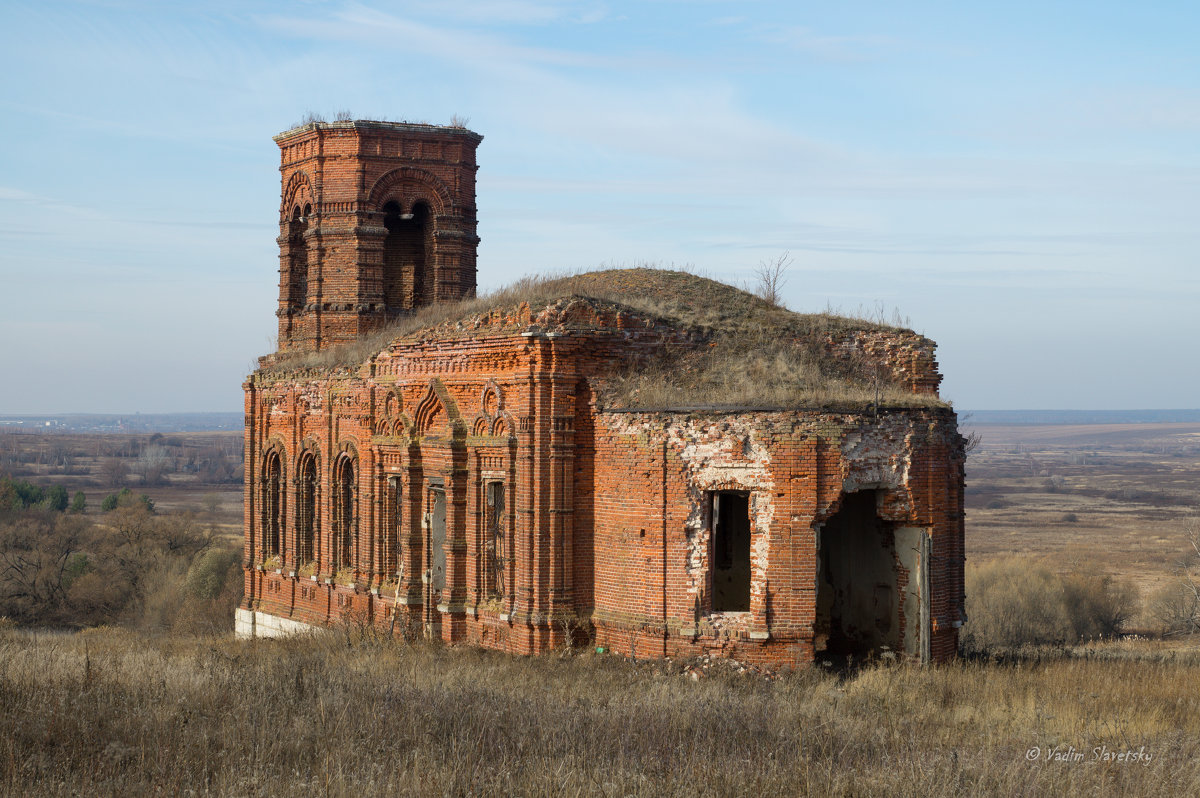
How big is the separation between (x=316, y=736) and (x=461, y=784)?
1.70 m

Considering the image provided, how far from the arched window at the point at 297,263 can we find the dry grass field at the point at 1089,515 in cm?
2468

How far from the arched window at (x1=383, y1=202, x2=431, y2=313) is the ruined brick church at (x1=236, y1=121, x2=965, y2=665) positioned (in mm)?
3026

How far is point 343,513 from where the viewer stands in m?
20.9

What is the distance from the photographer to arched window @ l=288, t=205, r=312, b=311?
81.7 ft

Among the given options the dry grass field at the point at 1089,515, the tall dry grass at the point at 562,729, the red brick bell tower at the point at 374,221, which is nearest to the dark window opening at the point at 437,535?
the tall dry grass at the point at 562,729

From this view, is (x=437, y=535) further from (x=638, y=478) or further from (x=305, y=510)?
(x=305, y=510)

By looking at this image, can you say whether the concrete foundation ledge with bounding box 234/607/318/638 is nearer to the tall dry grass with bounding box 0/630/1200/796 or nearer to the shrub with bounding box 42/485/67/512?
the tall dry grass with bounding box 0/630/1200/796

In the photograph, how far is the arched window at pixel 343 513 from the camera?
68.3ft

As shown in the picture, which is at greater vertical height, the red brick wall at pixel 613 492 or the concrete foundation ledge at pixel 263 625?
the red brick wall at pixel 613 492

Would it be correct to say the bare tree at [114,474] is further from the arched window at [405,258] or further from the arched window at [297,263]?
the arched window at [405,258]

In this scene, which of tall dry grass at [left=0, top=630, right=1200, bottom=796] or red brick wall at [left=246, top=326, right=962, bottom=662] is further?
red brick wall at [left=246, top=326, right=962, bottom=662]

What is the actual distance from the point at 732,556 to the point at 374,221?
10.6 meters

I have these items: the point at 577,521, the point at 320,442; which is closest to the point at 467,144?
the point at 320,442

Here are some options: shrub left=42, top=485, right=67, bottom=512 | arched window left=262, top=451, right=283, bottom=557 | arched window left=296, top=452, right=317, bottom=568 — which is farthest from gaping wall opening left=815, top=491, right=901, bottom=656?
shrub left=42, top=485, right=67, bottom=512
